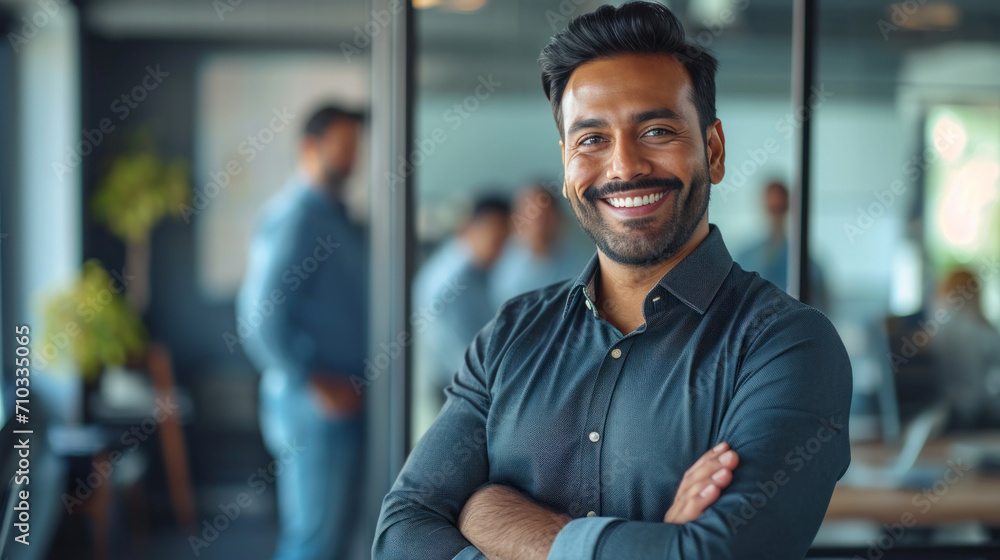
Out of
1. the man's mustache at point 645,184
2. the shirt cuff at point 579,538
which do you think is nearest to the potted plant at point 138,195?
the man's mustache at point 645,184

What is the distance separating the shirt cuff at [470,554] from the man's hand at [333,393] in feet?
6.27

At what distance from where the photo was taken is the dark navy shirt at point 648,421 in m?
1.15

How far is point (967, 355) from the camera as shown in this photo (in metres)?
3.96

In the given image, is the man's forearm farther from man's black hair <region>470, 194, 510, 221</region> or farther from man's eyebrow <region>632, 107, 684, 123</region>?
man's black hair <region>470, 194, 510, 221</region>

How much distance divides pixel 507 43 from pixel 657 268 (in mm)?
3353

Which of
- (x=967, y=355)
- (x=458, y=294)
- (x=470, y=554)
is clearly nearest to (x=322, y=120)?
(x=458, y=294)

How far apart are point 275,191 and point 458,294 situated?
5.07 feet

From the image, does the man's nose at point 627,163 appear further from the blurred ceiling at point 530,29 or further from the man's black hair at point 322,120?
the blurred ceiling at point 530,29

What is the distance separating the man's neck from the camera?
1.43m

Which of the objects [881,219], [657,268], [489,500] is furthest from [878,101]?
[489,500]

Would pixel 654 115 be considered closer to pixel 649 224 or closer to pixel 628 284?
pixel 649 224

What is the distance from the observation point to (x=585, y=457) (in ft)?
4.42

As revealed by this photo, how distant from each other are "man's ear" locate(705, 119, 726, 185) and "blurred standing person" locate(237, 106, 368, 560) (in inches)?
74.9

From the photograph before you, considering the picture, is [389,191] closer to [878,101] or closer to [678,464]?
[678,464]
